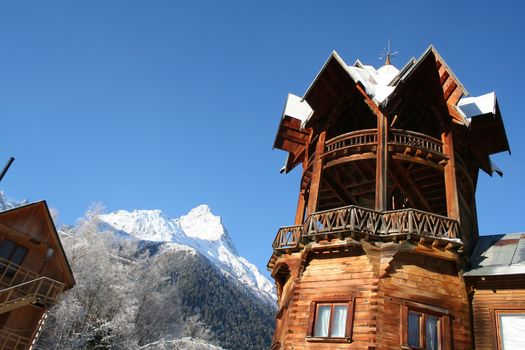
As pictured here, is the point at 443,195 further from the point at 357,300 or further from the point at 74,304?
the point at 74,304

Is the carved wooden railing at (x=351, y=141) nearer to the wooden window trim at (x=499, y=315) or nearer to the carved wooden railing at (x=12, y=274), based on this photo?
the wooden window trim at (x=499, y=315)

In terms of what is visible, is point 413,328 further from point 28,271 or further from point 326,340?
point 28,271

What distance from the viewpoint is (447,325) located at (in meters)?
16.9

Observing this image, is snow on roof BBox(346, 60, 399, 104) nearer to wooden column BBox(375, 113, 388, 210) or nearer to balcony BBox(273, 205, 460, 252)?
wooden column BBox(375, 113, 388, 210)

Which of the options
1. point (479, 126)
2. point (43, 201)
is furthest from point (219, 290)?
point (479, 126)

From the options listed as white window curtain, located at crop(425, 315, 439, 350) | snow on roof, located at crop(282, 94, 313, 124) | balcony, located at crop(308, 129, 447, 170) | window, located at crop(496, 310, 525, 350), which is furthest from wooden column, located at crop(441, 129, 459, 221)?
snow on roof, located at crop(282, 94, 313, 124)

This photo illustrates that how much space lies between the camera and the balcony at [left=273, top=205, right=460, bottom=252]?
18.2 metres

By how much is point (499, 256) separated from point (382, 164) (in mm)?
6493

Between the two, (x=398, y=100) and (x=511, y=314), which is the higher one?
(x=398, y=100)

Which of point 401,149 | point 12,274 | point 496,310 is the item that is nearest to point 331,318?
point 496,310

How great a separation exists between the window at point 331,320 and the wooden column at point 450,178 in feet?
21.1

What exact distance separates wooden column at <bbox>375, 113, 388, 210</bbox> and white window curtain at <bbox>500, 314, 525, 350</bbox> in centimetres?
635

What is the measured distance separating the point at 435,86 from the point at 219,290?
91.8m

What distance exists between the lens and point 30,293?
85.3 feet
